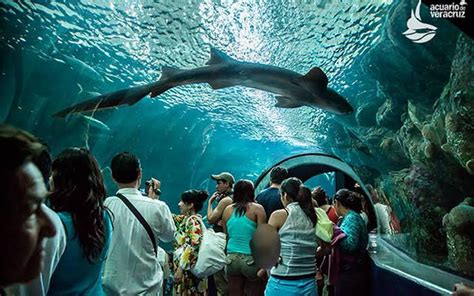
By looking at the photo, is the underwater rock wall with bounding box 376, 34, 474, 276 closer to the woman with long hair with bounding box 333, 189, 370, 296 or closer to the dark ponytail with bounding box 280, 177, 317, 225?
the woman with long hair with bounding box 333, 189, 370, 296

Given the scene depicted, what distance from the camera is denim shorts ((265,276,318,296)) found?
3.38m

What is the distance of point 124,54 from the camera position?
34.1 feet

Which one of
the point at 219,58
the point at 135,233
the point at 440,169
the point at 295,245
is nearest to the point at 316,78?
the point at 219,58

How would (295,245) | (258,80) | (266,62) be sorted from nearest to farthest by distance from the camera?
(295,245) → (258,80) → (266,62)

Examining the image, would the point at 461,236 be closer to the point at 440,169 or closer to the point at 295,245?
the point at 440,169

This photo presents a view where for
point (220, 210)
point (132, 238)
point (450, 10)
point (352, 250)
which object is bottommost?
point (132, 238)

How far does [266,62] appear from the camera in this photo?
7.16 meters

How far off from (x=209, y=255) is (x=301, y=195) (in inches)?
47.9

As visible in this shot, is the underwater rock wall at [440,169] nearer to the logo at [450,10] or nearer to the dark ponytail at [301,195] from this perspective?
the logo at [450,10]

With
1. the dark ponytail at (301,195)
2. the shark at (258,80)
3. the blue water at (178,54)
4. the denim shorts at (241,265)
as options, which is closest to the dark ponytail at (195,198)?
the denim shorts at (241,265)

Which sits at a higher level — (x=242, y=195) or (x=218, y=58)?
(x=218, y=58)

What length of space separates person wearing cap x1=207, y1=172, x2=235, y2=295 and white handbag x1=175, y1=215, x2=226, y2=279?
0.49 m

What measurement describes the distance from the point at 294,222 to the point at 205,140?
19.2 metres

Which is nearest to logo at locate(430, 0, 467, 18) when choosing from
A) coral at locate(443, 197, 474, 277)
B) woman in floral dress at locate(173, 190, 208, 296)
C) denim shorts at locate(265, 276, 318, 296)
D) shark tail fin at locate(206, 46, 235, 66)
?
coral at locate(443, 197, 474, 277)
